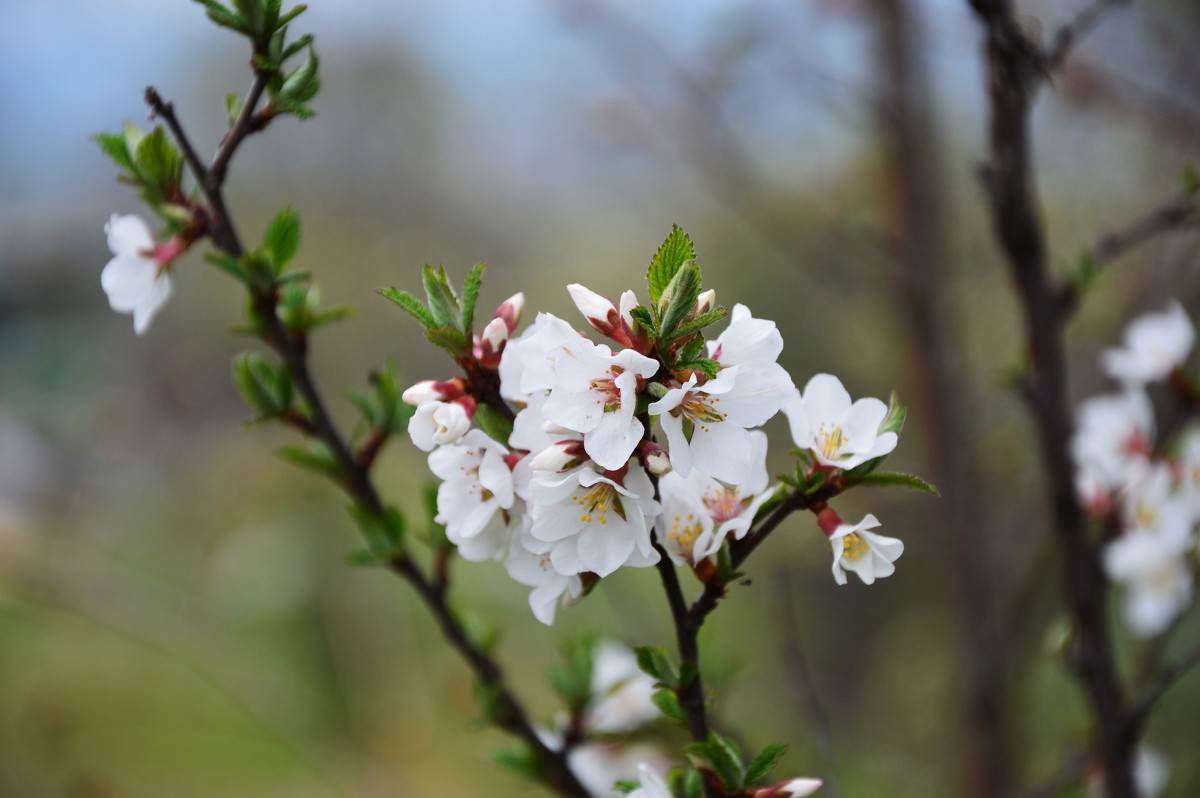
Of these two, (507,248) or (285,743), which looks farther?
(507,248)

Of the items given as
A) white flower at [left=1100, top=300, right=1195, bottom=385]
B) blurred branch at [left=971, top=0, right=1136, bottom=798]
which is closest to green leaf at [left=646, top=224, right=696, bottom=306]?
blurred branch at [left=971, top=0, right=1136, bottom=798]

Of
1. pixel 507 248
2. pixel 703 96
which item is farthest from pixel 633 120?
pixel 507 248

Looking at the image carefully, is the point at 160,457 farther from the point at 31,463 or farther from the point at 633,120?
the point at 633,120

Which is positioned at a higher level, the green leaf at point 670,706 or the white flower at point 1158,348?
the white flower at point 1158,348

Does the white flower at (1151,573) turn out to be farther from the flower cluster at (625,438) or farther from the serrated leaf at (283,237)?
the serrated leaf at (283,237)

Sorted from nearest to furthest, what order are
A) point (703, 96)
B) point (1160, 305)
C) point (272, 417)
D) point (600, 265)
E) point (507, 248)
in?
point (272, 417) < point (1160, 305) < point (703, 96) < point (600, 265) < point (507, 248)

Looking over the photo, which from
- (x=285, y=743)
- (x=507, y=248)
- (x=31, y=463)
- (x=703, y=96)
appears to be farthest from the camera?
(x=507, y=248)

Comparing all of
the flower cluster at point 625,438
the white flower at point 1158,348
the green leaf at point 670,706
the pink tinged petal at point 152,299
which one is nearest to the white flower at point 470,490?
the flower cluster at point 625,438
